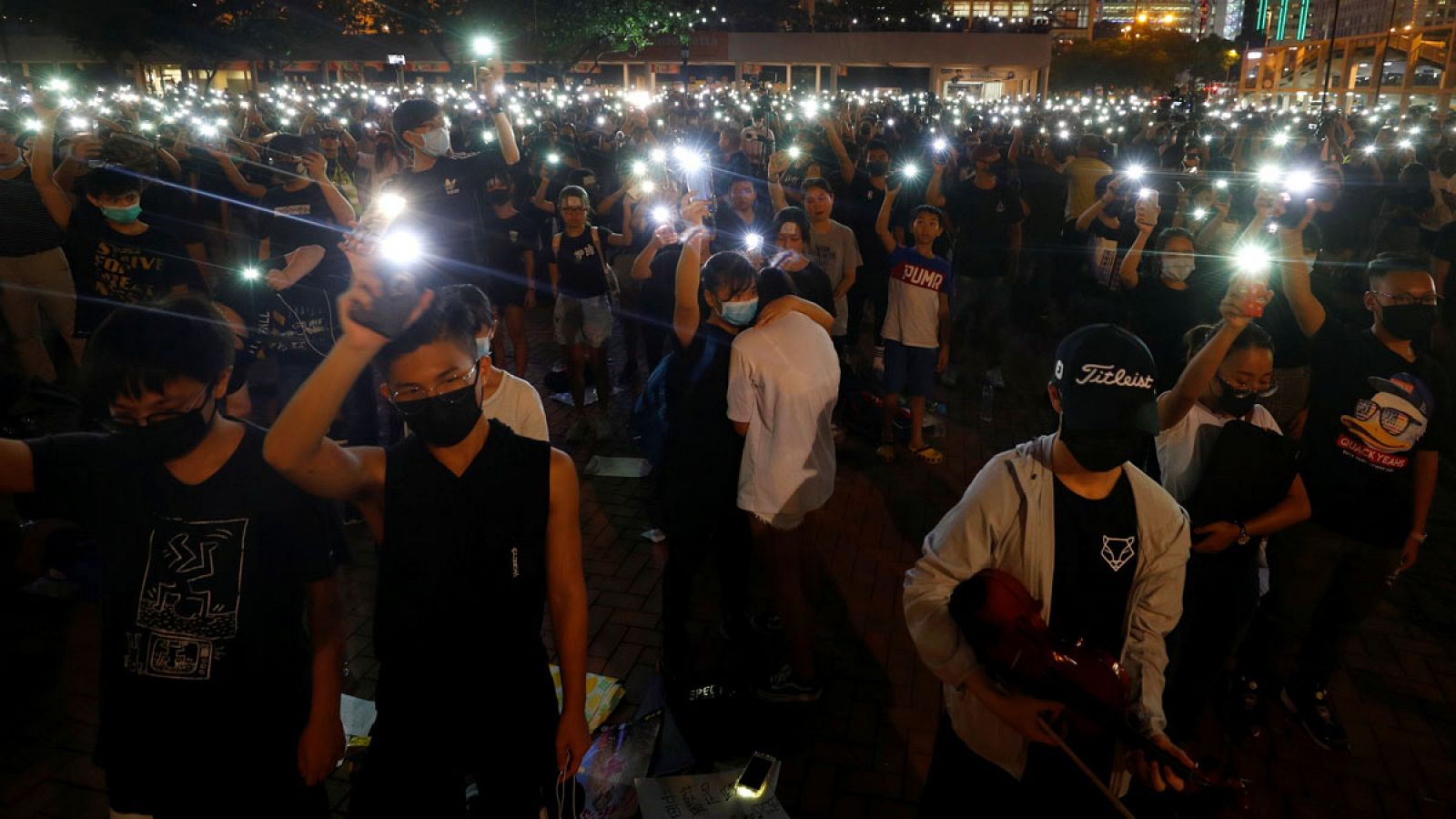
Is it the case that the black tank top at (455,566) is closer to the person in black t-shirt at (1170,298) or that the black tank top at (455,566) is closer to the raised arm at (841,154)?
the person in black t-shirt at (1170,298)

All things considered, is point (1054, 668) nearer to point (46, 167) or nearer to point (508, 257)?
point (508, 257)

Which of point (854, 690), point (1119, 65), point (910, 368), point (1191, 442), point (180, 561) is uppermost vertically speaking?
point (1119, 65)

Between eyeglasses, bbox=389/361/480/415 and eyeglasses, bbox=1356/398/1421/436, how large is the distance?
376 centimetres

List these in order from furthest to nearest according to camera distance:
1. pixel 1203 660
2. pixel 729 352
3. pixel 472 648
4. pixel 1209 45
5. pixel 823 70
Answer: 1. pixel 1209 45
2. pixel 823 70
3. pixel 729 352
4. pixel 1203 660
5. pixel 472 648

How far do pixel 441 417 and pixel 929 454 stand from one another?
17.0 feet

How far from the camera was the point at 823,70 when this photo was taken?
46.8m

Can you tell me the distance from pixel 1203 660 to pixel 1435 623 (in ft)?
7.62

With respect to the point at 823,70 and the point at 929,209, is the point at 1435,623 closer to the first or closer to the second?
the point at 929,209

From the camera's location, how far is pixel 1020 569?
229 cm

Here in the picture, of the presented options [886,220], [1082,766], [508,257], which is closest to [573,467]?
[1082,766]

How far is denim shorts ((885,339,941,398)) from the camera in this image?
6.62 m

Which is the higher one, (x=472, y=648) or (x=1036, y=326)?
(x=472, y=648)

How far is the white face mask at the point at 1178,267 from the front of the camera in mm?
5453

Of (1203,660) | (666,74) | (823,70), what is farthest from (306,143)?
→ (666,74)
